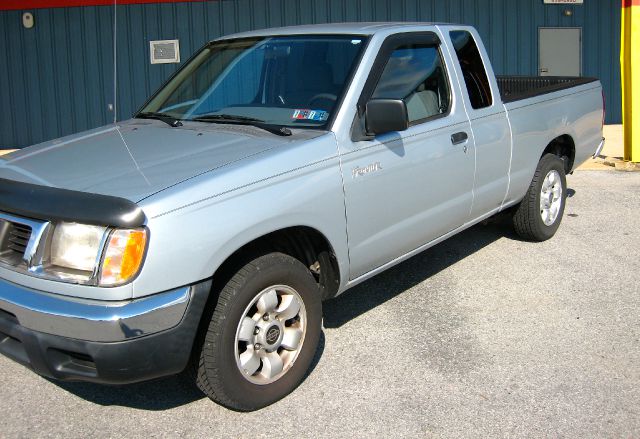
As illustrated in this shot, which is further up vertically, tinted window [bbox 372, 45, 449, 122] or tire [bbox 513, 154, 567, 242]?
tinted window [bbox 372, 45, 449, 122]

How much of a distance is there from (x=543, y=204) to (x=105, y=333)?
4485 millimetres

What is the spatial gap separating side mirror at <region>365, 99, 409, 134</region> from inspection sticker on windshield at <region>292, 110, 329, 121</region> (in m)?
0.24

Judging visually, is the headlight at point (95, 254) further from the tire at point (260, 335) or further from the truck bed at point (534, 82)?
the truck bed at point (534, 82)

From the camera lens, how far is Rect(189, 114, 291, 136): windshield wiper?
4.07m

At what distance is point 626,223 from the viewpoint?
288 inches

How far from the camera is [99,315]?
310cm

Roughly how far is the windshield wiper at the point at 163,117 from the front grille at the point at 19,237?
1285 mm

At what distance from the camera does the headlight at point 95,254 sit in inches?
123

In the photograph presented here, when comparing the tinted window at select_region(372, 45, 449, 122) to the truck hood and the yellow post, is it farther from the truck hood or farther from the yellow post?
the yellow post

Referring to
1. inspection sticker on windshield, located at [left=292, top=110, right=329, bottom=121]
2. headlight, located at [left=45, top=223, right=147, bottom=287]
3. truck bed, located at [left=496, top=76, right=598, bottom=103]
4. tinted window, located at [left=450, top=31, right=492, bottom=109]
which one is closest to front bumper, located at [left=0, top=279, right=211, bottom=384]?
headlight, located at [left=45, top=223, right=147, bottom=287]

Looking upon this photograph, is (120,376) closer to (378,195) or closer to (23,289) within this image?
(23,289)

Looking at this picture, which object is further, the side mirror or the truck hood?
the side mirror

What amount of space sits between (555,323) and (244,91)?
2.48 metres

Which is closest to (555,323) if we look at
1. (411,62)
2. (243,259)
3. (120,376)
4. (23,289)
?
(411,62)
